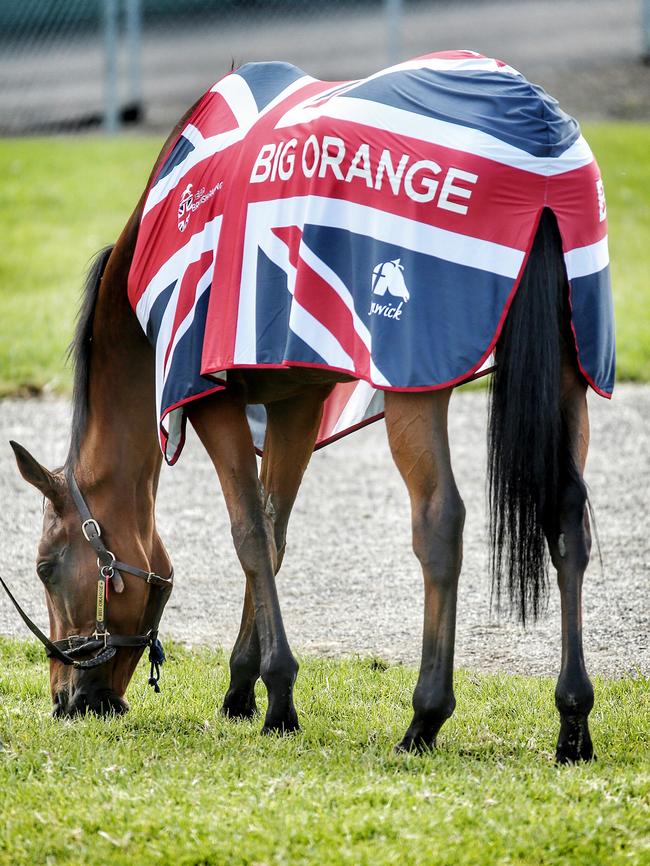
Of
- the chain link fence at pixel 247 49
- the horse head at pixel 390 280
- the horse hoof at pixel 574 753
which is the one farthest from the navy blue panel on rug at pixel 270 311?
the chain link fence at pixel 247 49

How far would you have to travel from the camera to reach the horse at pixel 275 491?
3.46 meters

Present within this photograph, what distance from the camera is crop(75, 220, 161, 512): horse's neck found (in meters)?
4.27

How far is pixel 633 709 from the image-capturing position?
13.6 feet

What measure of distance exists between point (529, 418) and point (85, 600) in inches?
68.1

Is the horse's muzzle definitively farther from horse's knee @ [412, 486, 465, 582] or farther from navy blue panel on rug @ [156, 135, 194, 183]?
navy blue panel on rug @ [156, 135, 194, 183]

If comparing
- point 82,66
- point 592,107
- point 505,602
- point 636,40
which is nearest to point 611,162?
point 592,107

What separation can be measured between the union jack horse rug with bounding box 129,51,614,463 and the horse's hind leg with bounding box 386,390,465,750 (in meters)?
0.15

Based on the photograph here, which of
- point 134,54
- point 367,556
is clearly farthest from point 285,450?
point 134,54

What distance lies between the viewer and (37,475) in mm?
4148

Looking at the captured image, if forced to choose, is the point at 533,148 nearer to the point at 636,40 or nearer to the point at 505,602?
the point at 505,602

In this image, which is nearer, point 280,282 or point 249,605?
point 280,282

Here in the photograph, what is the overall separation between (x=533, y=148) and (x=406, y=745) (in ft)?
5.98

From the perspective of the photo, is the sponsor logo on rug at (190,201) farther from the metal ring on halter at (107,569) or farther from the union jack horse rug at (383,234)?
the metal ring on halter at (107,569)

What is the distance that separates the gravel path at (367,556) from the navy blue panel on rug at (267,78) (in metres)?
2.35
